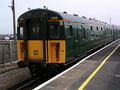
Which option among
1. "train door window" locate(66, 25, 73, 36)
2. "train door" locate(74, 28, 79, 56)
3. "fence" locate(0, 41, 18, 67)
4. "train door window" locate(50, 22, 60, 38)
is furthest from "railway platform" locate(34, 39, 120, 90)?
"fence" locate(0, 41, 18, 67)

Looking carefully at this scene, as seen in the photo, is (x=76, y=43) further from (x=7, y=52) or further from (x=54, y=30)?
(x=7, y=52)

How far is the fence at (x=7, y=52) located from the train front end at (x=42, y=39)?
5183 millimetres

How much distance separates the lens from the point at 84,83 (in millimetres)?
6902

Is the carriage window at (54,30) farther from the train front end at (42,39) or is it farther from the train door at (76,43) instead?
the train door at (76,43)

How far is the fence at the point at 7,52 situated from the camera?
598 inches

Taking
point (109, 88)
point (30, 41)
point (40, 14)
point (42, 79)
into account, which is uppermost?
point (40, 14)

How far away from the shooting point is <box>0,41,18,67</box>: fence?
15186 millimetres

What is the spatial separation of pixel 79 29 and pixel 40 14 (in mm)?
3465

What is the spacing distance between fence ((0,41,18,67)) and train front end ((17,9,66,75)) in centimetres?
518

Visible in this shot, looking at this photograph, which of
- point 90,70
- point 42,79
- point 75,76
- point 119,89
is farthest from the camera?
point 42,79

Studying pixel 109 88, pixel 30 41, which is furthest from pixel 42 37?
pixel 109 88

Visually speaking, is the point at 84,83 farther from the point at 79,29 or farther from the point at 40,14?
the point at 79,29

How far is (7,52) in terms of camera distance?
16.1 m

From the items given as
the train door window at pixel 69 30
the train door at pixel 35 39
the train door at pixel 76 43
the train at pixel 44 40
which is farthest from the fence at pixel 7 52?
the train door window at pixel 69 30
